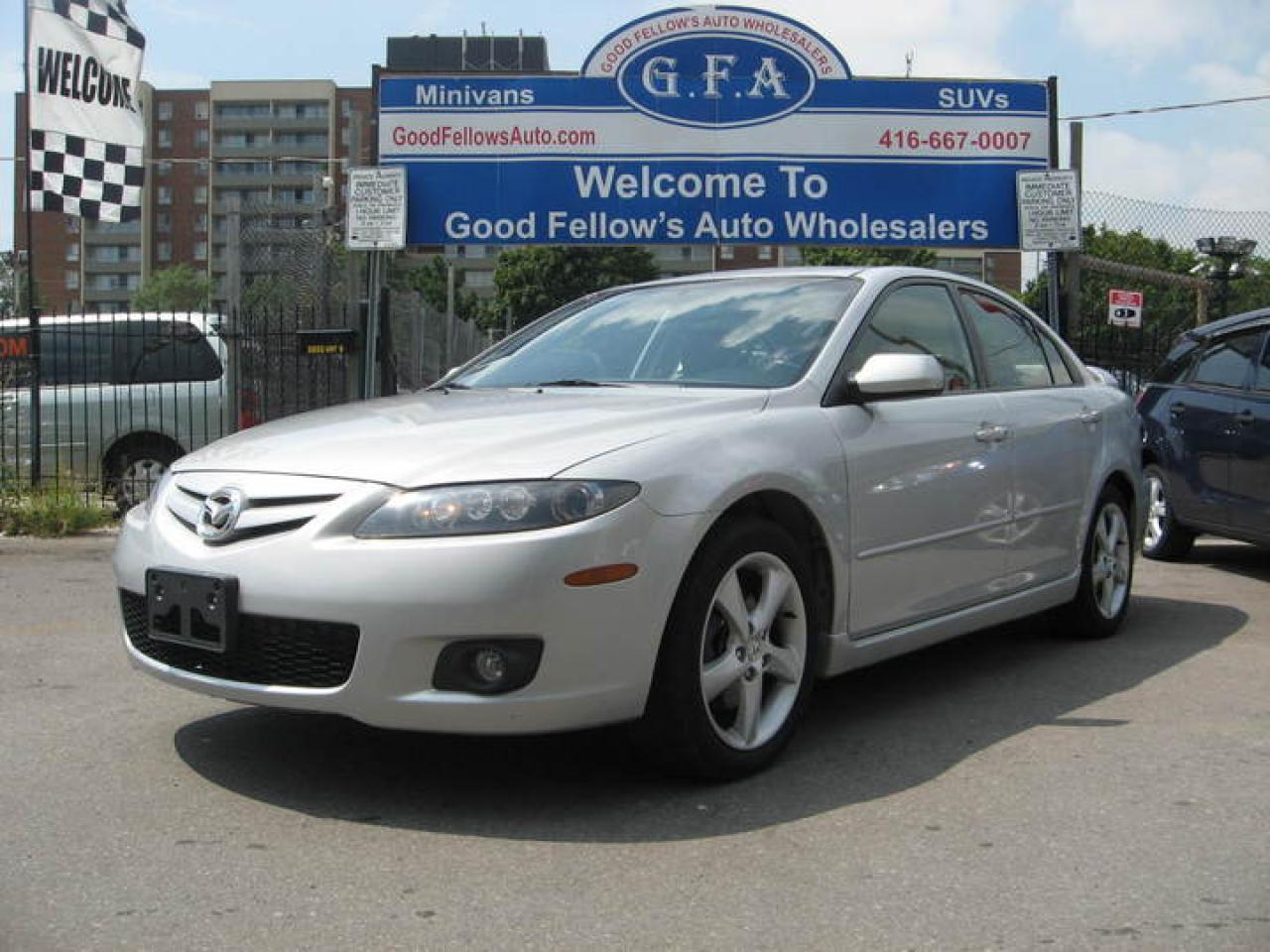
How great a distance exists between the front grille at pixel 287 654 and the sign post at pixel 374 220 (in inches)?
268

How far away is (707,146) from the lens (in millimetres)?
10773

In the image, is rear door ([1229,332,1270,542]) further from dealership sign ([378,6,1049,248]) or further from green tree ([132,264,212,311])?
green tree ([132,264,212,311])

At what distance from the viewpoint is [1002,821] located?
3.30m

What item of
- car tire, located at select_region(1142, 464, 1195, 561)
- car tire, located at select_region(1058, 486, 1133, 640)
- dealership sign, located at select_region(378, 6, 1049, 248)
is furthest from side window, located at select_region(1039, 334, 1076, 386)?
dealership sign, located at select_region(378, 6, 1049, 248)

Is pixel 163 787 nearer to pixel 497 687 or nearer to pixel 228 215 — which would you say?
pixel 497 687

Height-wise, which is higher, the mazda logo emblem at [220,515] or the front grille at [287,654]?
the mazda logo emblem at [220,515]

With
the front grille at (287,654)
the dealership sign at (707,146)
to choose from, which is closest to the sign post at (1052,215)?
the dealership sign at (707,146)

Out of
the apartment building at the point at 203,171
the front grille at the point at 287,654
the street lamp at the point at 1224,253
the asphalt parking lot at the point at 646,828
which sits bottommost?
the asphalt parking lot at the point at 646,828

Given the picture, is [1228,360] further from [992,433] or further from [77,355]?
[77,355]

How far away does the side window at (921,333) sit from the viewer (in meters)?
4.41

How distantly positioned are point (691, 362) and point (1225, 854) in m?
Result: 2.12

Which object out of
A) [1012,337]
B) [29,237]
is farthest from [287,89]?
[1012,337]

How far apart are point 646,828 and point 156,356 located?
8.52 m

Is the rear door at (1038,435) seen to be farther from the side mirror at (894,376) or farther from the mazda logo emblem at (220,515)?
the mazda logo emblem at (220,515)
